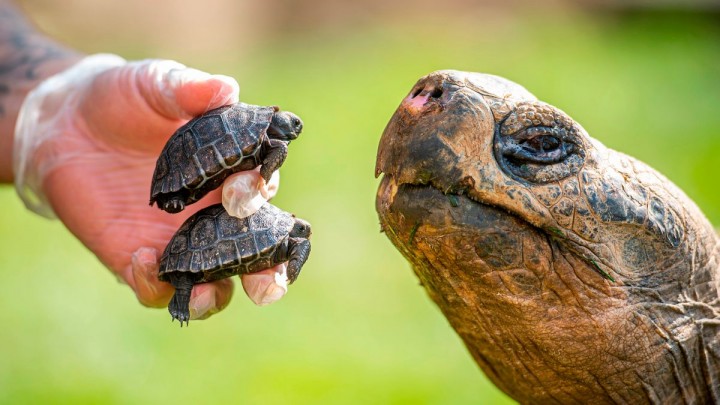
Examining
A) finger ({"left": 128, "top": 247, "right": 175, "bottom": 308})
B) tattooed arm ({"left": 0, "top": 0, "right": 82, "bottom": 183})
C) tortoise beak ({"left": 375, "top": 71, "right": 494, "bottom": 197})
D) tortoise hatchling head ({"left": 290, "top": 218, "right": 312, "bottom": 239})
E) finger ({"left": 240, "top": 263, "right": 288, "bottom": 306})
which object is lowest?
tattooed arm ({"left": 0, "top": 0, "right": 82, "bottom": 183})

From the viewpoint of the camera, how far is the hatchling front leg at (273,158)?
264 centimetres

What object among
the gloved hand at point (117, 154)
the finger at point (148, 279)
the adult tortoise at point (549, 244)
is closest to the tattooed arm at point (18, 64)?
the gloved hand at point (117, 154)

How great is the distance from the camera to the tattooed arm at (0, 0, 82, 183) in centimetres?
394

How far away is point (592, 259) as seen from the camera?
7.29 ft

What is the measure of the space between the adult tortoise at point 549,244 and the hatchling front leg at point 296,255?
47 cm

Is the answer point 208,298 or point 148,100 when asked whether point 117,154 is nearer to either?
point 148,100

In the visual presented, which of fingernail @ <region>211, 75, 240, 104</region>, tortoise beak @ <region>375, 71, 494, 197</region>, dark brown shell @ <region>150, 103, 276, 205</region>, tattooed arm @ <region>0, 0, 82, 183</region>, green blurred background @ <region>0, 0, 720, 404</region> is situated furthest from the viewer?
green blurred background @ <region>0, 0, 720, 404</region>

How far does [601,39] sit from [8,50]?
41.6 ft

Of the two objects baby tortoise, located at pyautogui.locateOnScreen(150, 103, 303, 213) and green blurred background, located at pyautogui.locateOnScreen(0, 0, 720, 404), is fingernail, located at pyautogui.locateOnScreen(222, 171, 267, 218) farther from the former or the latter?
green blurred background, located at pyautogui.locateOnScreen(0, 0, 720, 404)

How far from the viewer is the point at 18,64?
4.26m

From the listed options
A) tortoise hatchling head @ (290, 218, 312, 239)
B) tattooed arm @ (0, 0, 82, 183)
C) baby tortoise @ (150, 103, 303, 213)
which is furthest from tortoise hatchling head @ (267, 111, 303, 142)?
tattooed arm @ (0, 0, 82, 183)

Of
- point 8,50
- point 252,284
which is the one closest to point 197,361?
point 8,50

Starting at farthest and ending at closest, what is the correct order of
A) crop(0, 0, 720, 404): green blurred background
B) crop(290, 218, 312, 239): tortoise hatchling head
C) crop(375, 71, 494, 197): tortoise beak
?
crop(0, 0, 720, 404): green blurred background
crop(290, 218, 312, 239): tortoise hatchling head
crop(375, 71, 494, 197): tortoise beak

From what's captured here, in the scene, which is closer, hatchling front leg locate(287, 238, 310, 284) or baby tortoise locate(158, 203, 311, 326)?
baby tortoise locate(158, 203, 311, 326)
